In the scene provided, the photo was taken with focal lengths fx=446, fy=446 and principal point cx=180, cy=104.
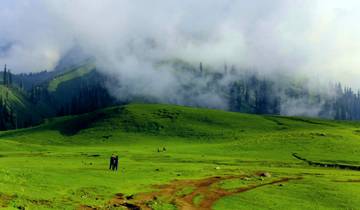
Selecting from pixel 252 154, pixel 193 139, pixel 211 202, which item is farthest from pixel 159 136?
pixel 211 202

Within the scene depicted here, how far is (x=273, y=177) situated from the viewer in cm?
7712

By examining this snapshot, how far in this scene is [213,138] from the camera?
17950 centimetres

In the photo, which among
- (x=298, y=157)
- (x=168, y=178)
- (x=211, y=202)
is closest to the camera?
(x=211, y=202)

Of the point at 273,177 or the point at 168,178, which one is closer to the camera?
the point at 168,178

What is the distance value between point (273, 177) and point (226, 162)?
3282cm

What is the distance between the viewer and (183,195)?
54.3 m

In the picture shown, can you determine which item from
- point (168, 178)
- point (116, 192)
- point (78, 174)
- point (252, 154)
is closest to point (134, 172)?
point (168, 178)

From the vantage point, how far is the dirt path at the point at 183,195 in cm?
4716

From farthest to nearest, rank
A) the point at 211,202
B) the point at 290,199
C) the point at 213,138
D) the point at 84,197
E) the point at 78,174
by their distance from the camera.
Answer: the point at 213,138
the point at 78,174
the point at 290,199
the point at 211,202
the point at 84,197

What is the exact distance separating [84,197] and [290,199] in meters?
24.7

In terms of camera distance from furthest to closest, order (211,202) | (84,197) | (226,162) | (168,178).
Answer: (226,162) < (168,178) < (211,202) < (84,197)

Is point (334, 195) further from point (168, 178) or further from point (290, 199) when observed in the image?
point (168, 178)

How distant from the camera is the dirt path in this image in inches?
1857

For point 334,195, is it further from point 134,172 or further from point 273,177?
point 134,172
